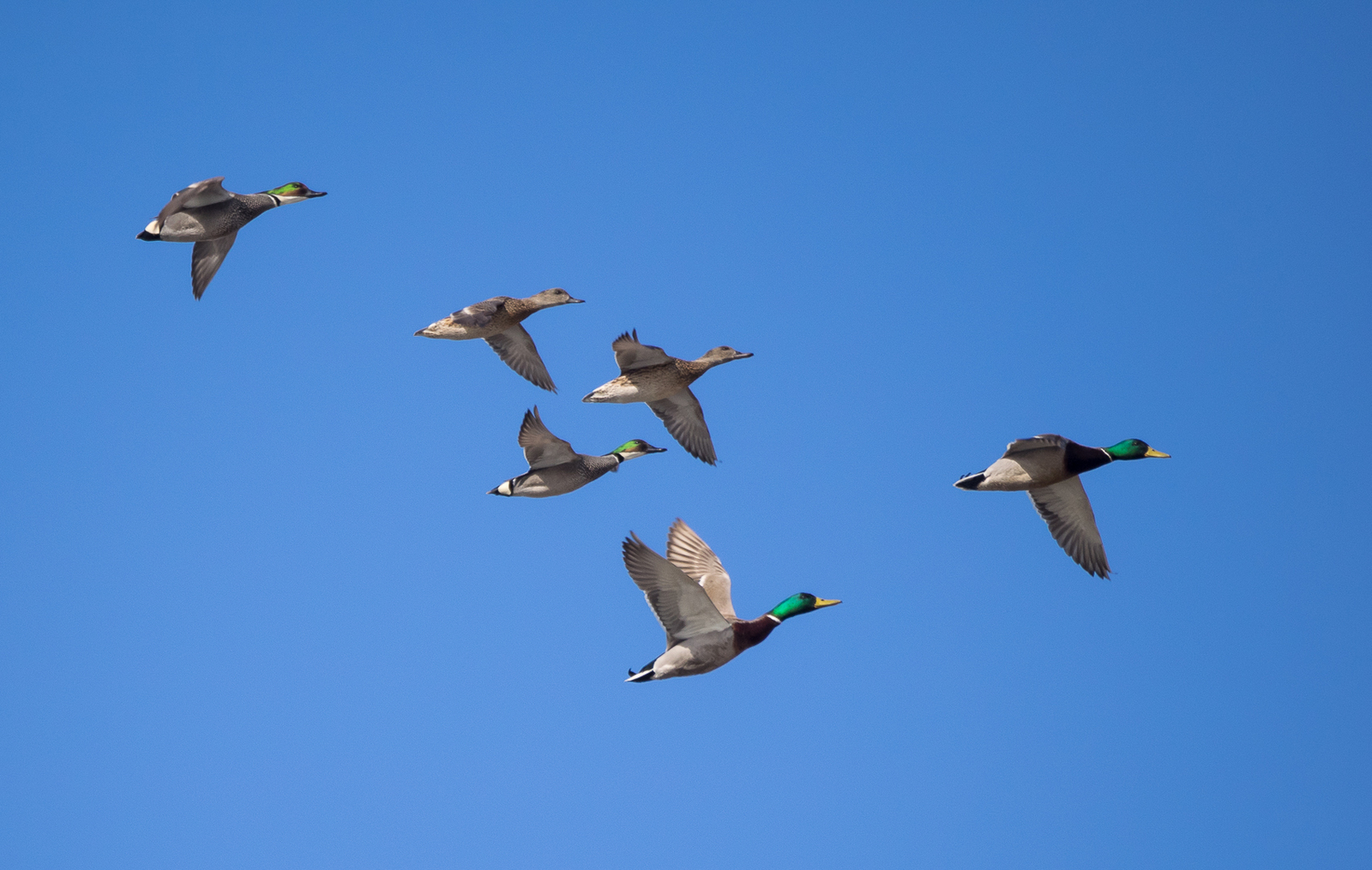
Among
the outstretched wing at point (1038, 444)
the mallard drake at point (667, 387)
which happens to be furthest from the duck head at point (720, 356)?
the outstretched wing at point (1038, 444)

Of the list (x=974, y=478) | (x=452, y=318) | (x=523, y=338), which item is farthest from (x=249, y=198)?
(x=974, y=478)

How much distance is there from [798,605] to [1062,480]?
3.71 metres

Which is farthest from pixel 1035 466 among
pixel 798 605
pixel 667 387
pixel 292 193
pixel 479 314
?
pixel 292 193

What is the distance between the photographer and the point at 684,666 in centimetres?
1462

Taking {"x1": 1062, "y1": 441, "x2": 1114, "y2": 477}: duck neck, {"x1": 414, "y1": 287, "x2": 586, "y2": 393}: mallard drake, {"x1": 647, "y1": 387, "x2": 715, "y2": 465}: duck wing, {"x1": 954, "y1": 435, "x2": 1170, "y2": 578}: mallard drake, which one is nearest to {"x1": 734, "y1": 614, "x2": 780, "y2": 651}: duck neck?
{"x1": 954, "y1": 435, "x2": 1170, "y2": 578}: mallard drake

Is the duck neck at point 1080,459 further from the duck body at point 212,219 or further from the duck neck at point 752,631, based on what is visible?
the duck body at point 212,219

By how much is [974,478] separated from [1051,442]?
0.96 metres

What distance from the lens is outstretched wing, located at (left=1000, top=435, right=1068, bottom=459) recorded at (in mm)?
16234

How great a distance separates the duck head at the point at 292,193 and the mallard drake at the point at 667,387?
423 centimetres

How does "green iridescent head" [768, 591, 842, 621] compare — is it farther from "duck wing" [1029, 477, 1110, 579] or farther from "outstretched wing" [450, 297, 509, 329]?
"outstretched wing" [450, 297, 509, 329]

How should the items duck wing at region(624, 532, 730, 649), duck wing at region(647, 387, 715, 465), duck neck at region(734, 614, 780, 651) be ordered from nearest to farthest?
duck wing at region(624, 532, 730, 649) → duck neck at region(734, 614, 780, 651) → duck wing at region(647, 387, 715, 465)

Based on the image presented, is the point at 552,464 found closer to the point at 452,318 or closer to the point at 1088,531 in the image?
the point at 452,318

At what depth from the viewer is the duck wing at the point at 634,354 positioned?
18.0 metres

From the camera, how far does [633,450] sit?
19.3 metres
